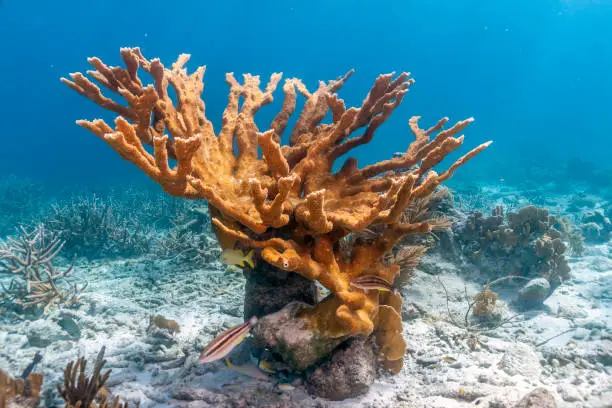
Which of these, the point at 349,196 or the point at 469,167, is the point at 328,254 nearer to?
the point at 349,196

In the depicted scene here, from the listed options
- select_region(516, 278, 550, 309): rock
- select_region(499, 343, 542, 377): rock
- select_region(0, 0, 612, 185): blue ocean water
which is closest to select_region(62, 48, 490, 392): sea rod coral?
select_region(499, 343, 542, 377): rock

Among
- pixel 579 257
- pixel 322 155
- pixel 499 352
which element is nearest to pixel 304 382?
pixel 322 155

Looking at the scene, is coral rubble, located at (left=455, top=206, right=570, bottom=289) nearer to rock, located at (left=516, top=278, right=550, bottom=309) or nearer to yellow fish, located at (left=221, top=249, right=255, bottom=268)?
rock, located at (left=516, top=278, right=550, bottom=309)

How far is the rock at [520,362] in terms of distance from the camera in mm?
3579

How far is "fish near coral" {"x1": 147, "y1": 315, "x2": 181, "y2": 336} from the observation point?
13.8ft

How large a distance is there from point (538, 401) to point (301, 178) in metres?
2.65

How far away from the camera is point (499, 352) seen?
398cm

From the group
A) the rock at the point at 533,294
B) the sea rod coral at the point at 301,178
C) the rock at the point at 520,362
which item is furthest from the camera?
the rock at the point at 533,294

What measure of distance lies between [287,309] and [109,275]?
4969 millimetres

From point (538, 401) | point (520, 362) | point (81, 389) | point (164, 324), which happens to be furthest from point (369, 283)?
point (164, 324)

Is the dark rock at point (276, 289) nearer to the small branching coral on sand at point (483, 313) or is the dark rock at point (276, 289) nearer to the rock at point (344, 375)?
the rock at point (344, 375)

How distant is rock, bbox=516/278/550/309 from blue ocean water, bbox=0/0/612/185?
5237cm

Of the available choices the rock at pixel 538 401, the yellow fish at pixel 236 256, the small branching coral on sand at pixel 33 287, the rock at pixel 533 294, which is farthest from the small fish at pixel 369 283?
the small branching coral on sand at pixel 33 287

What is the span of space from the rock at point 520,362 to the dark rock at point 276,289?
2.30 meters
